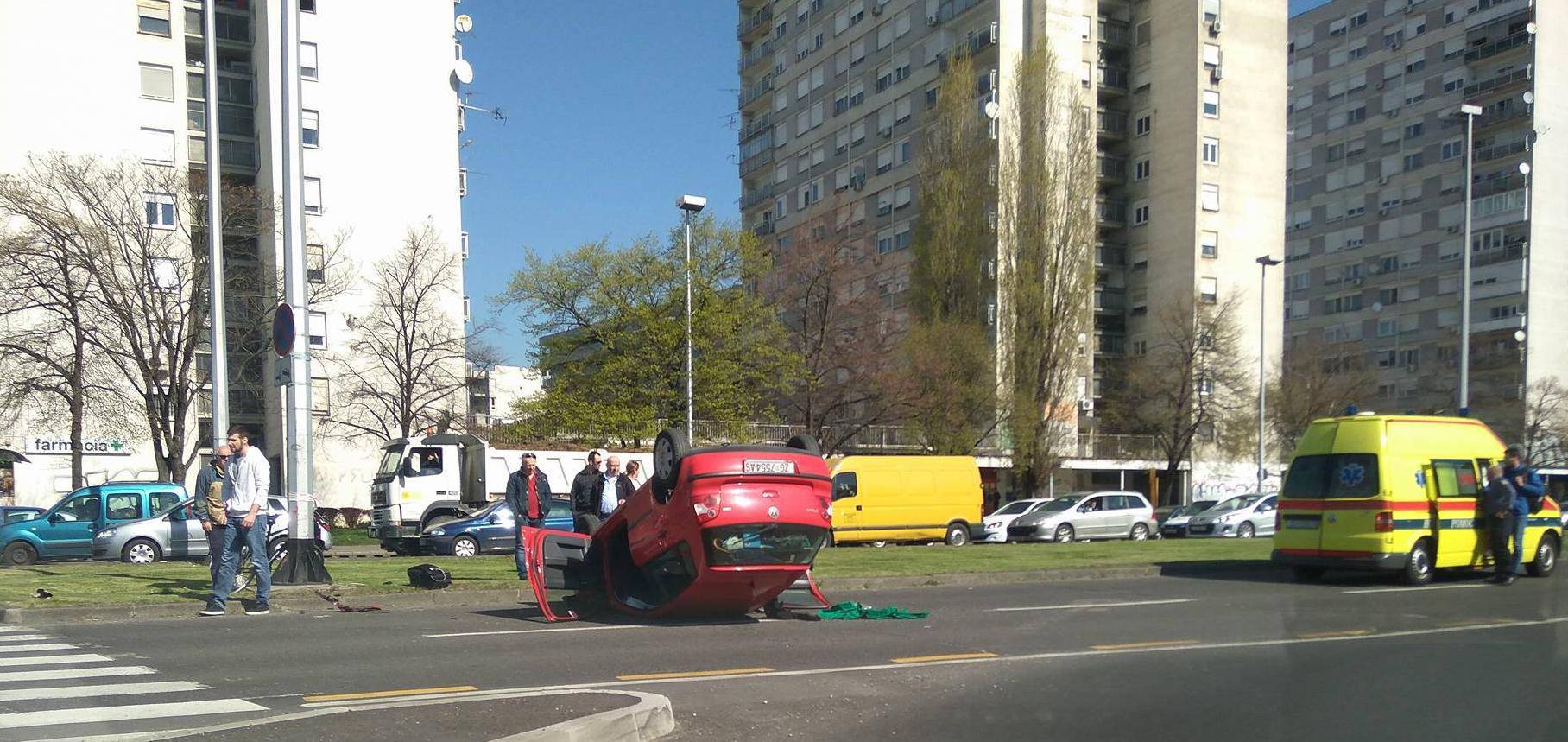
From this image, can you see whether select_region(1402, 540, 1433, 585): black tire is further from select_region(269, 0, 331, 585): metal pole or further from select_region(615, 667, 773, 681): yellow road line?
select_region(269, 0, 331, 585): metal pole

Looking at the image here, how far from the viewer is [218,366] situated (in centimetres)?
2225

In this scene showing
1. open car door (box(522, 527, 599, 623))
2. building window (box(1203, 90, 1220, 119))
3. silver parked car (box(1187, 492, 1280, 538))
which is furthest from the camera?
building window (box(1203, 90, 1220, 119))

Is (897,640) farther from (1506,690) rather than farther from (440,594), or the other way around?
(440,594)

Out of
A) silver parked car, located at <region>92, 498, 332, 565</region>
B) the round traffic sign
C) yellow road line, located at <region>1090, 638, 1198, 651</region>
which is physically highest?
the round traffic sign

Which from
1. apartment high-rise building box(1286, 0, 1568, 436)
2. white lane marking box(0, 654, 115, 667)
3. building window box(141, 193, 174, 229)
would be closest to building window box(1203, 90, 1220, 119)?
apartment high-rise building box(1286, 0, 1568, 436)

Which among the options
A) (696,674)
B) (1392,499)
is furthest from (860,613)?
(1392,499)

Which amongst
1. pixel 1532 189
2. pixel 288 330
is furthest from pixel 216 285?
pixel 1532 189

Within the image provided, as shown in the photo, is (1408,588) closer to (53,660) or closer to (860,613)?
(860,613)

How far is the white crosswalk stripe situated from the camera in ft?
22.4

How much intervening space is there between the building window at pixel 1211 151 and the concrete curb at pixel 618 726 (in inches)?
2401

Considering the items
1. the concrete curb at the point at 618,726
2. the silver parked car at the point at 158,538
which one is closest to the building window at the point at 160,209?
the silver parked car at the point at 158,538

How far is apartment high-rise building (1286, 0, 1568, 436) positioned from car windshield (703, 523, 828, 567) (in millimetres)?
55832

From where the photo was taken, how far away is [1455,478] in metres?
17.3

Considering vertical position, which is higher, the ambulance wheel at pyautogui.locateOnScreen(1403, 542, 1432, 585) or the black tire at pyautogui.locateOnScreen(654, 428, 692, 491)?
the black tire at pyautogui.locateOnScreen(654, 428, 692, 491)
